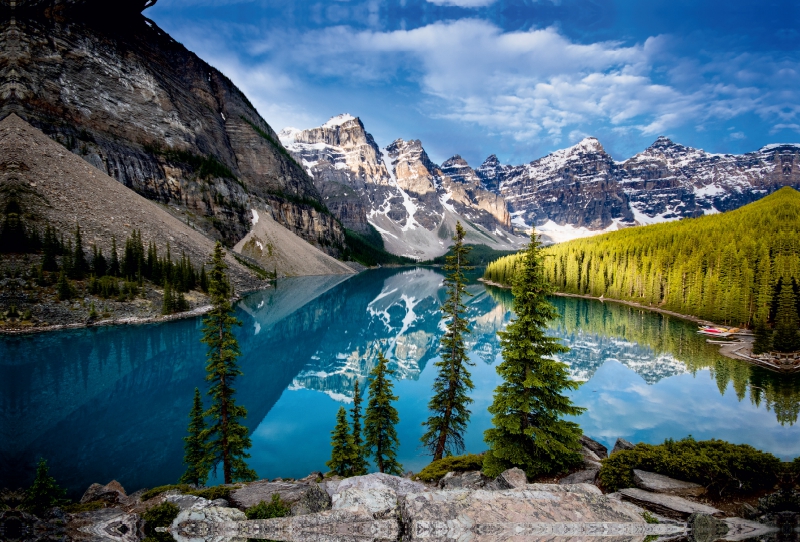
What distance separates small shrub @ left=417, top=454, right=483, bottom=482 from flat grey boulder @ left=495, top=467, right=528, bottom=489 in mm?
2505

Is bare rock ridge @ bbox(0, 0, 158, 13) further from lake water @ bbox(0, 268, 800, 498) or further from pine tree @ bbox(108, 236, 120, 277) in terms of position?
lake water @ bbox(0, 268, 800, 498)

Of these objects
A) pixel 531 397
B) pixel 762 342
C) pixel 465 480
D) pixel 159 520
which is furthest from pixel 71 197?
pixel 762 342

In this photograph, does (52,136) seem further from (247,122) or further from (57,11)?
(247,122)

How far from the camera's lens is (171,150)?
109 meters

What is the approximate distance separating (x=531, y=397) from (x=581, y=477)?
2.52 meters

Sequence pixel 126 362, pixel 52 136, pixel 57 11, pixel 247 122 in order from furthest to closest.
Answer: pixel 247 122 < pixel 57 11 < pixel 52 136 < pixel 126 362

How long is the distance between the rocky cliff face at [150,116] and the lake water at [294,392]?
66.9m

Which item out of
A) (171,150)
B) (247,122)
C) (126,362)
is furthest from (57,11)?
(126,362)

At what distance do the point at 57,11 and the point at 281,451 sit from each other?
132 meters

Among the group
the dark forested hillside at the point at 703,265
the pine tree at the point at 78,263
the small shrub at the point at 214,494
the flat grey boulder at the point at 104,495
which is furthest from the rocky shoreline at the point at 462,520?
the pine tree at the point at 78,263

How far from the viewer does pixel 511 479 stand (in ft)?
32.5

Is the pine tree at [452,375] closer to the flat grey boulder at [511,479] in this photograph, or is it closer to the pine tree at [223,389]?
the flat grey boulder at [511,479]

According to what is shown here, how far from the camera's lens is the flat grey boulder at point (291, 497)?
7402mm

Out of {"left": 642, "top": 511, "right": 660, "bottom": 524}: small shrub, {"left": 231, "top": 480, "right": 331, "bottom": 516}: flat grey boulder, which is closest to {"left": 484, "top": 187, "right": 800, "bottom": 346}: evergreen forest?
{"left": 642, "top": 511, "right": 660, "bottom": 524}: small shrub
